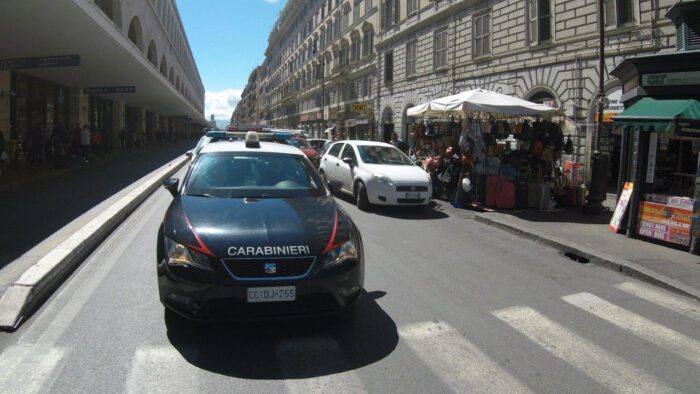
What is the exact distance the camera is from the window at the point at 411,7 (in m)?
30.2

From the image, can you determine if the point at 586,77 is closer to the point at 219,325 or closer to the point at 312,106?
the point at 219,325

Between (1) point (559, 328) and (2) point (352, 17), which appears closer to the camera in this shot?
(1) point (559, 328)

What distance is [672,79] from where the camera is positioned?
8102 millimetres

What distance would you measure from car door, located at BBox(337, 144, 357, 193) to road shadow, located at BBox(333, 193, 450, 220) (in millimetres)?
534

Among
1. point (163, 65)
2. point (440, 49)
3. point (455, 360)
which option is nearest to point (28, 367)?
point (455, 360)

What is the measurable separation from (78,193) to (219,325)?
33.0 feet

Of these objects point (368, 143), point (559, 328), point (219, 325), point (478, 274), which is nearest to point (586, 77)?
point (368, 143)

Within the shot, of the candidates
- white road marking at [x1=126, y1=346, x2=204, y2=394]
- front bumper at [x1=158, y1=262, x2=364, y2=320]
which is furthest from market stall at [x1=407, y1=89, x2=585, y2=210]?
white road marking at [x1=126, y1=346, x2=204, y2=394]

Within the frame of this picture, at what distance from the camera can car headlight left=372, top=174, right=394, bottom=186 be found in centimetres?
1122

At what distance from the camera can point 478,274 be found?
21.1ft

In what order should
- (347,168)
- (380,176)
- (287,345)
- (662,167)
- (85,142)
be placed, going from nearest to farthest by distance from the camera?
1. (287,345)
2. (662,167)
3. (380,176)
4. (347,168)
5. (85,142)

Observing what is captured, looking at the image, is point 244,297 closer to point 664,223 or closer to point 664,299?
point 664,299

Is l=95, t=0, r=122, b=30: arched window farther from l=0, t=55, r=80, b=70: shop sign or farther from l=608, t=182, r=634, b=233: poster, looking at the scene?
l=608, t=182, r=634, b=233: poster

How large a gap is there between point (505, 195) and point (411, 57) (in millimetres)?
21027
